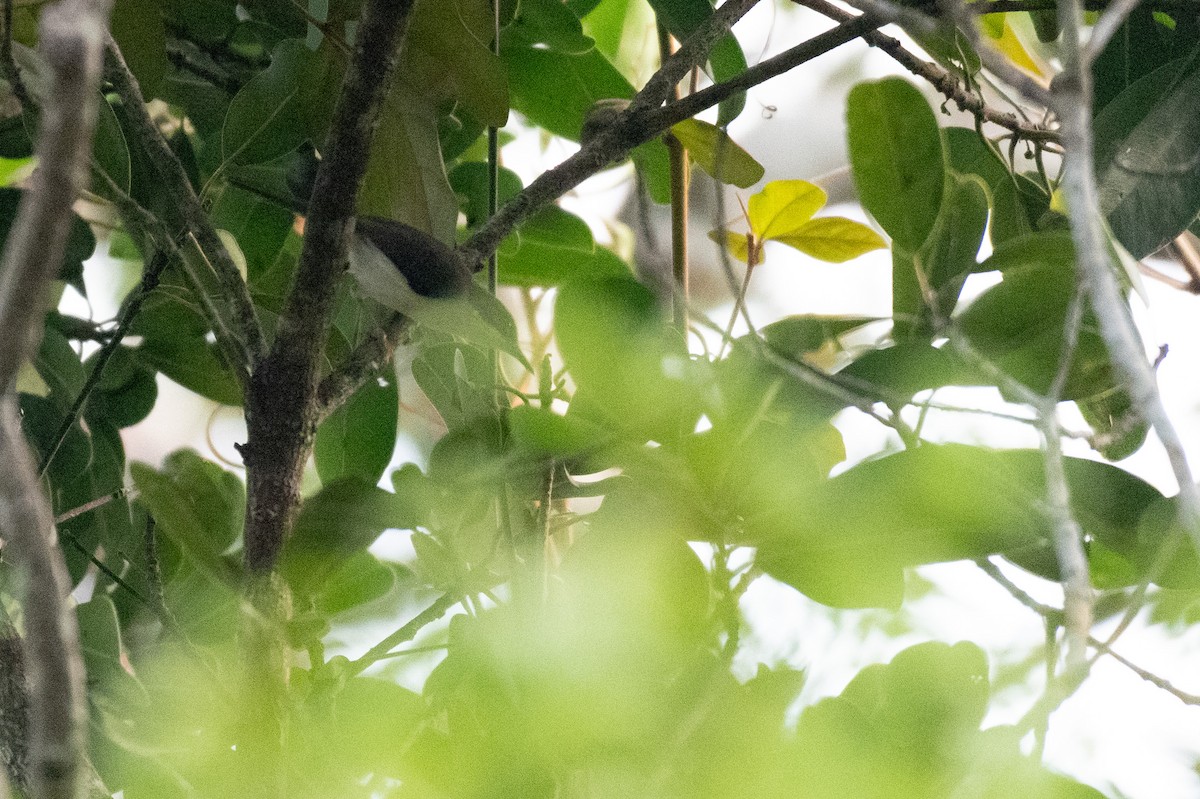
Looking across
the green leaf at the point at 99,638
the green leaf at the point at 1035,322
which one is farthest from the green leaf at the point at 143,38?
the green leaf at the point at 1035,322

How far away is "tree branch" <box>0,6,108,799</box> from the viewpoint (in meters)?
0.14

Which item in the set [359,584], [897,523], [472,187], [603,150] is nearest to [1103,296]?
[897,523]

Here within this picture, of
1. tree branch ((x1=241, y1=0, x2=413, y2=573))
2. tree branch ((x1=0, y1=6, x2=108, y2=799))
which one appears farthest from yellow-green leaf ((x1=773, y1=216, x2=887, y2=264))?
tree branch ((x1=0, y1=6, x2=108, y2=799))

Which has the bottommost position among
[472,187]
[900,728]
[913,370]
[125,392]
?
[900,728]

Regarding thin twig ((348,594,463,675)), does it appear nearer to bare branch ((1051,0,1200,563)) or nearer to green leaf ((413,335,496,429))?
green leaf ((413,335,496,429))

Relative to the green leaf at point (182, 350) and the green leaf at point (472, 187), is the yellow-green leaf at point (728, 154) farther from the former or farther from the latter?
the green leaf at point (182, 350)

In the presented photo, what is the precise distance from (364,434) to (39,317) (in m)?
0.34

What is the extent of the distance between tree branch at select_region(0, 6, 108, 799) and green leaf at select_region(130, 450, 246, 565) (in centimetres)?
15

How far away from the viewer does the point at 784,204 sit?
1.45 ft

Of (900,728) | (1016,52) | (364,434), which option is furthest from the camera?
(1016,52)

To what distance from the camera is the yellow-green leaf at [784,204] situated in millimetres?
438

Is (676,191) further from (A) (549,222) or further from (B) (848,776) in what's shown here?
(B) (848,776)

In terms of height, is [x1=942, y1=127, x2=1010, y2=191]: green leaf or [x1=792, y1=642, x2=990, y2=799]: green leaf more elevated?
[x1=942, y1=127, x2=1010, y2=191]: green leaf

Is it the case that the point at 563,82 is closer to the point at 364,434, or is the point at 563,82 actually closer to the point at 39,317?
the point at 364,434
